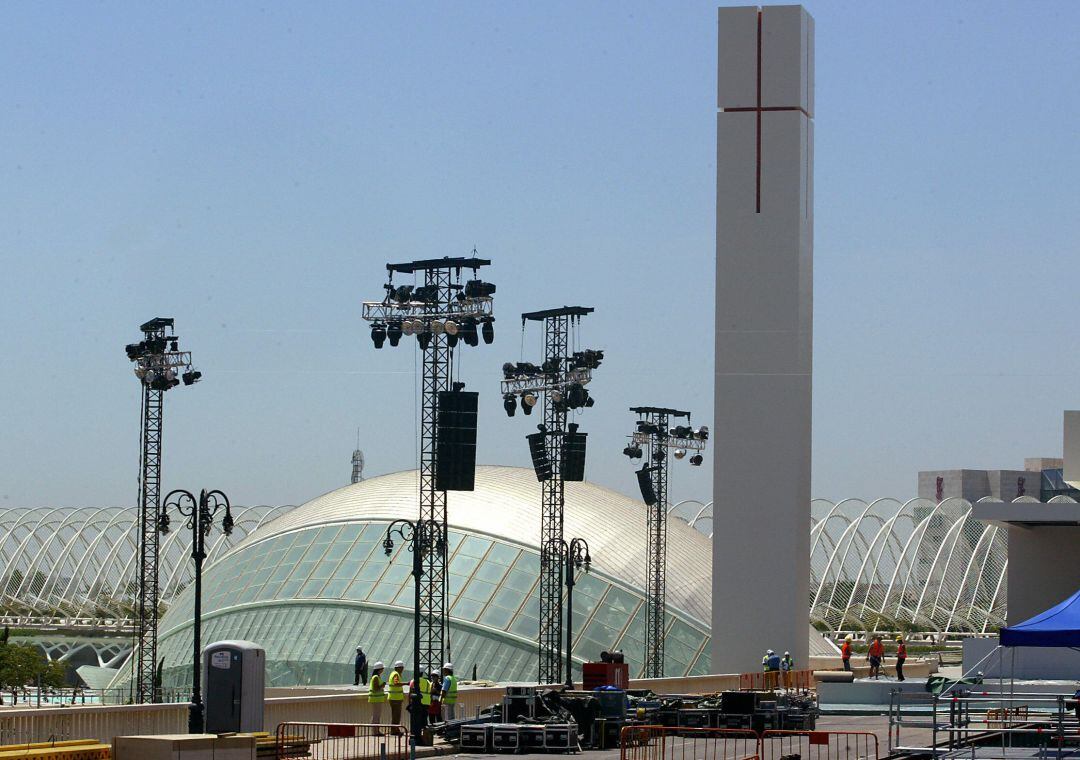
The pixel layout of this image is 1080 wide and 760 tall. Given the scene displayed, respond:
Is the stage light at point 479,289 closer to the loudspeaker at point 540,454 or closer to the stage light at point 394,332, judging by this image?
the stage light at point 394,332

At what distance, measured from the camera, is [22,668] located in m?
78.8

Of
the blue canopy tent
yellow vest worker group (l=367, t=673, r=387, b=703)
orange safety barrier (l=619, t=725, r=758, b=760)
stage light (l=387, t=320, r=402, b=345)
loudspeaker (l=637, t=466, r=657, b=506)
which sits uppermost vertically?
stage light (l=387, t=320, r=402, b=345)

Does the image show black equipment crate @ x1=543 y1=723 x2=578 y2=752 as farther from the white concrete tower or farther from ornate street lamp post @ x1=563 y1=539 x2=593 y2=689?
the white concrete tower

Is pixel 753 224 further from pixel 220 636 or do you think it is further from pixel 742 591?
pixel 220 636

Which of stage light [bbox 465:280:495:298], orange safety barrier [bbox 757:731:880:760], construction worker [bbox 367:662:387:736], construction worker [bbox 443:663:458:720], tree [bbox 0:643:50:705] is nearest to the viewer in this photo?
orange safety barrier [bbox 757:731:880:760]

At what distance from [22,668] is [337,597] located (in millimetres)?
20088

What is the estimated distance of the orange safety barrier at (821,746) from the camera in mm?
29312

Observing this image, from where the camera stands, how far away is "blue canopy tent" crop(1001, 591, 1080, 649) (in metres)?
25.2

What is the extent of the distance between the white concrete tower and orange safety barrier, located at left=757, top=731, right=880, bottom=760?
19.6m

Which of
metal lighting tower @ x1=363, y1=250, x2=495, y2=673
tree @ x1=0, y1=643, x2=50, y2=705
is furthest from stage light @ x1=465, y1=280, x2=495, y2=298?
tree @ x1=0, y1=643, x2=50, y2=705

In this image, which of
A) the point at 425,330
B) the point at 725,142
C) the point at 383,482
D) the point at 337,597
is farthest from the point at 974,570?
the point at 425,330

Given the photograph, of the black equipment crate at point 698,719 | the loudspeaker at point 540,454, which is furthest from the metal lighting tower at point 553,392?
the black equipment crate at point 698,719

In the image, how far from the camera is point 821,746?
106 feet

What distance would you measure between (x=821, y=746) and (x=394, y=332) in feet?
65.6
